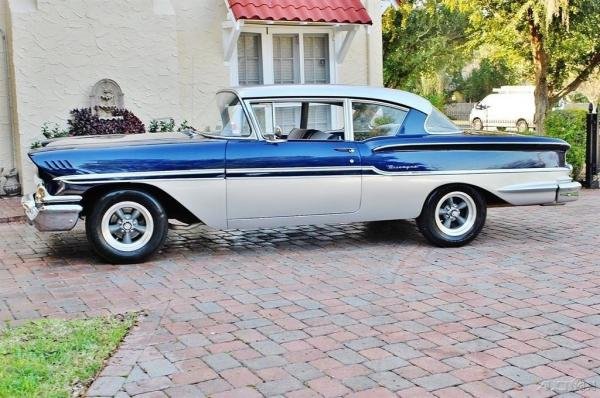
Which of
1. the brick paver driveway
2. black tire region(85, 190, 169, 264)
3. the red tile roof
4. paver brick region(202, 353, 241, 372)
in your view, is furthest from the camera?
the red tile roof

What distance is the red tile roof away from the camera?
1150 cm

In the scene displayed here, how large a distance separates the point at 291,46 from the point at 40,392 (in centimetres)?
971

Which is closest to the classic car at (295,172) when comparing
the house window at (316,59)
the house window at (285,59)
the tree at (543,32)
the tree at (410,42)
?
the house window at (285,59)

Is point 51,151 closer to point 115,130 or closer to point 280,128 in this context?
point 280,128

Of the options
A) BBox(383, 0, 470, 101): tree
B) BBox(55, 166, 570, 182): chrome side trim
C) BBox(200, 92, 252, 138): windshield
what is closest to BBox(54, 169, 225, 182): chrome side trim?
BBox(55, 166, 570, 182): chrome side trim

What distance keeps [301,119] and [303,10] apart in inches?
181

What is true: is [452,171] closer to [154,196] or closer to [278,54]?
[154,196]

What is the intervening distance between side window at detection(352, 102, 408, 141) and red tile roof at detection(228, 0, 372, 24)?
14.7 feet

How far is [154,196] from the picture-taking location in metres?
7.02

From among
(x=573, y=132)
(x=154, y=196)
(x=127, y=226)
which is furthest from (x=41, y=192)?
(x=573, y=132)

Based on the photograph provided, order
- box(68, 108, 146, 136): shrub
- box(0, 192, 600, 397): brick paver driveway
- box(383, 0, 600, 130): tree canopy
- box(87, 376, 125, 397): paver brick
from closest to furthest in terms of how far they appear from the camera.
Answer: box(87, 376, 125, 397): paver brick → box(0, 192, 600, 397): brick paver driveway → box(68, 108, 146, 136): shrub → box(383, 0, 600, 130): tree canopy

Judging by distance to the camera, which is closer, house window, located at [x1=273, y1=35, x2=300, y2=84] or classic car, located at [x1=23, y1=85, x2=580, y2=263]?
classic car, located at [x1=23, y1=85, x2=580, y2=263]

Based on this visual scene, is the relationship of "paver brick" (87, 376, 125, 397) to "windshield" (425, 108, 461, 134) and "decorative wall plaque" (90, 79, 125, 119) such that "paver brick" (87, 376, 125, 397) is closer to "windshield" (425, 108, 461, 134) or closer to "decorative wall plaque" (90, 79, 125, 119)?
"windshield" (425, 108, 461, 134)

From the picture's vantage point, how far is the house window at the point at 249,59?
12516 mm
